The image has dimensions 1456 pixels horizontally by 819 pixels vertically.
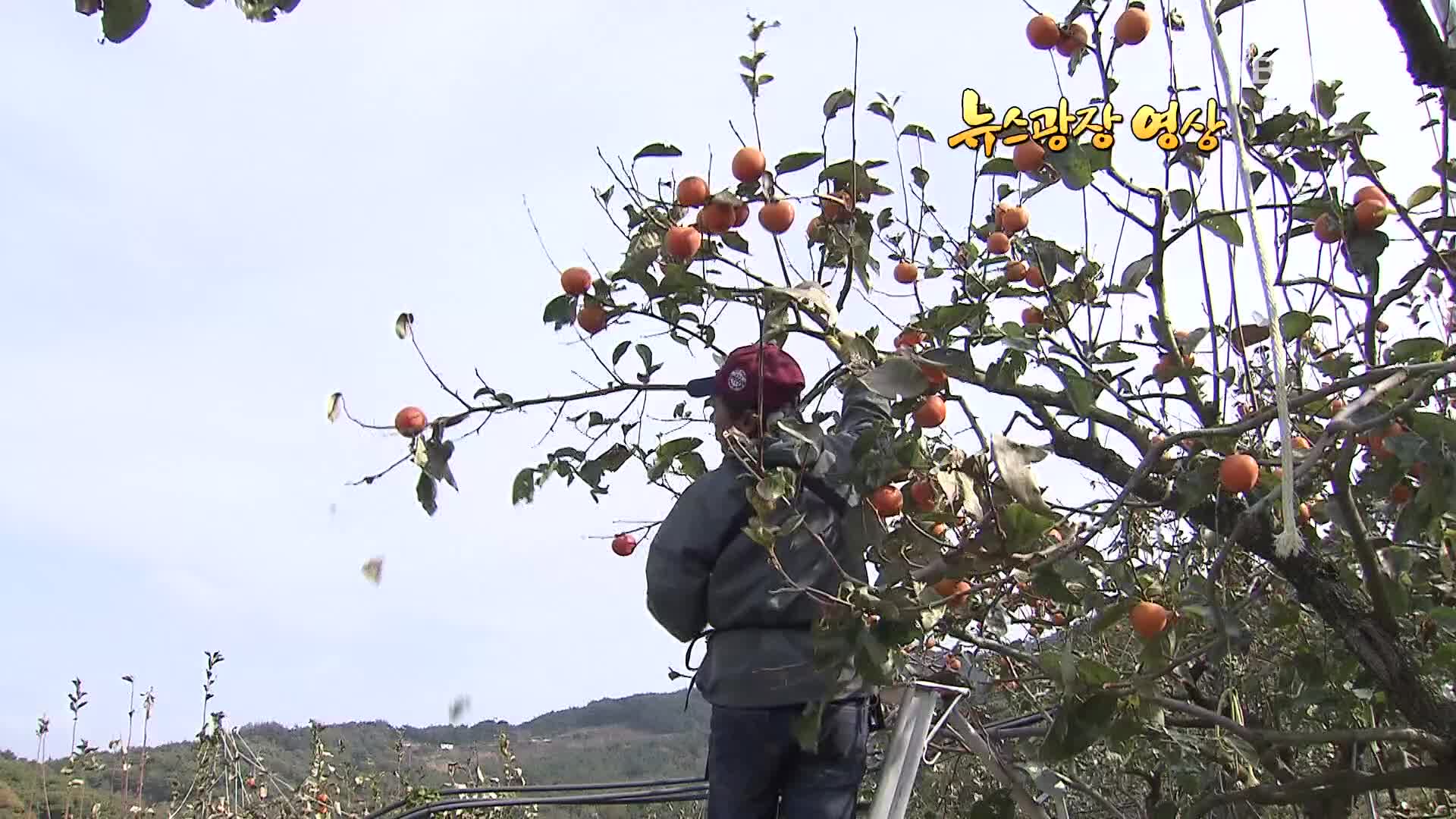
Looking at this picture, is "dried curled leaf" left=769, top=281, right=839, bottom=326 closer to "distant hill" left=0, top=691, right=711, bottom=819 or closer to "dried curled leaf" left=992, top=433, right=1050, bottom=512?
"dried curled leaf" left=992, top=433, right=1050, bottom=512

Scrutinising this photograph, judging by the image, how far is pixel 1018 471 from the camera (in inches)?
49.4

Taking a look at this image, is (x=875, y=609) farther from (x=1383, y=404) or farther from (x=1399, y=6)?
(x=1399, y=6)

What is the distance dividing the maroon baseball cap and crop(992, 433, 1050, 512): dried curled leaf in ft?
1.72

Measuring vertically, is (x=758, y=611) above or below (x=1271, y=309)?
below

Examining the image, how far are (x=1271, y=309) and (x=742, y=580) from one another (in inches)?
34.1

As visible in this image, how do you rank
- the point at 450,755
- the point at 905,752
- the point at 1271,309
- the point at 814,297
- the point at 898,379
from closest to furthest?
the point at 1271,309, the point at 898,379, the point at 814,297, the point at 905,752, the point at 450,755

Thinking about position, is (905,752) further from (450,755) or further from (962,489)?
(450,755)

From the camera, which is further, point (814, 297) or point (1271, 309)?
point (814, 297)

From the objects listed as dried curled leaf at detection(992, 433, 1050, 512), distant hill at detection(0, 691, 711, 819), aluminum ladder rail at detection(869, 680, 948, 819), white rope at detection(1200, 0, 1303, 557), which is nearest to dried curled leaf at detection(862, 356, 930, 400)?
dried curled leaf at detection(992, 433, 1050, 512)

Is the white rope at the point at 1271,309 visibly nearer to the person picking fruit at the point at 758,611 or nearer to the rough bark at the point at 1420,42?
the rough bark at the point at 1420,42

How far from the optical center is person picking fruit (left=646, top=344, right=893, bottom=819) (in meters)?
1.69

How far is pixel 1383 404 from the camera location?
142 centimetres

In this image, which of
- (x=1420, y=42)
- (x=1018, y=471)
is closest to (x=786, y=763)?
(x=1018, y=471)

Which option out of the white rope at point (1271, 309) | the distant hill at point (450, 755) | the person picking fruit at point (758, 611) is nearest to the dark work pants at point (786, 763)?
the person picking fruit at point (758, 611)
